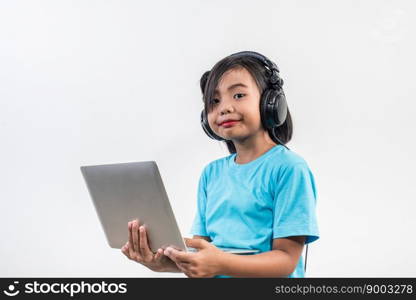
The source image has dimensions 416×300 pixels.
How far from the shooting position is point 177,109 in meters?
2.44

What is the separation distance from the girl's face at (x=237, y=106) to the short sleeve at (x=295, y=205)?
15 cm

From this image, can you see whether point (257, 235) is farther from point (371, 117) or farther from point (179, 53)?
point (179, 53)

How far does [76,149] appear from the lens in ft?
8.45

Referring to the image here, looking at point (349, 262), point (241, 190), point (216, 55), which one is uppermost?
point (216, 55)

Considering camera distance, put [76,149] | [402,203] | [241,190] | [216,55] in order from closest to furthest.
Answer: [241,190]
[402,203]
[216,55]
[76,149]

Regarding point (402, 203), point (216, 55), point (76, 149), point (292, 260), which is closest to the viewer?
point (292, 260)

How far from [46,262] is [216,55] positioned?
1242 millimetres

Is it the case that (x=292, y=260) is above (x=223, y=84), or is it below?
below

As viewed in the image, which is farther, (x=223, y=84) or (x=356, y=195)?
(x=356, y=195)

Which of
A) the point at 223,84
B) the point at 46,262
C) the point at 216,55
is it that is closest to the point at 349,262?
the point at 216,55

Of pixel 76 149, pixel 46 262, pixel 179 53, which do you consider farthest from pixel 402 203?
pixel 46 262

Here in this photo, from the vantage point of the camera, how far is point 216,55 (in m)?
2.40

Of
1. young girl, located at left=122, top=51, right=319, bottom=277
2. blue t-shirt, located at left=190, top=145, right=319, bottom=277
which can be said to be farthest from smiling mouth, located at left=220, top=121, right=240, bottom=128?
blue t-shirt, located at left=190, top=145, right=319, bottom=277

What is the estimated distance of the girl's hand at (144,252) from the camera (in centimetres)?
121
